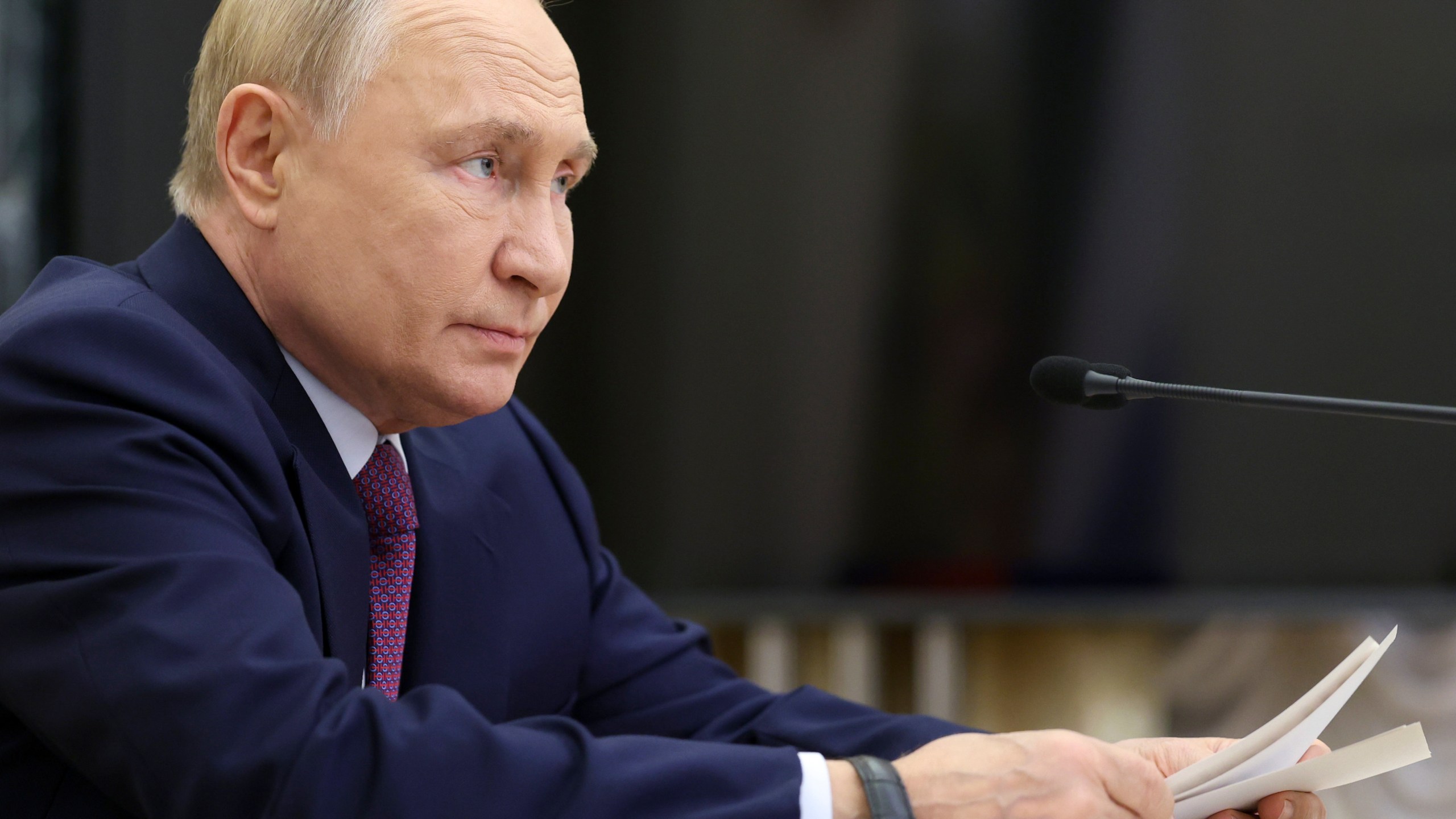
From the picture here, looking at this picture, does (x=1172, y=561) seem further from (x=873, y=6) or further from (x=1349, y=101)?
(x=873, y=6)

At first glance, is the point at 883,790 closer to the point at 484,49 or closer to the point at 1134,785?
the point at 1134,785

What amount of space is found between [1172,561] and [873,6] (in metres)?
1.23

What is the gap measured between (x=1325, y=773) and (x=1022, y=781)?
227 millimetres

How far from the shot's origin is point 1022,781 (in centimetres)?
92

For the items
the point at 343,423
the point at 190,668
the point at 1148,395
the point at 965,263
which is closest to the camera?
the point at 190,668

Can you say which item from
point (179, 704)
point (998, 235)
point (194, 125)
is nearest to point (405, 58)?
point (194, 125)

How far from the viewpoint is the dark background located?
255 cm

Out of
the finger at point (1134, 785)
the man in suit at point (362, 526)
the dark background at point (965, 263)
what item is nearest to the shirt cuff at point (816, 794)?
the man in suit at point (362, 526)

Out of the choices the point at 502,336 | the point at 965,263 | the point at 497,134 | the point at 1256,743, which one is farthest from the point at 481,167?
the point at 965,263

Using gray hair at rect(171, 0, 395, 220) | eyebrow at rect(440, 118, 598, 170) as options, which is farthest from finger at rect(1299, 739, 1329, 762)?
gray hair at rect(171, 0, 395, 220)

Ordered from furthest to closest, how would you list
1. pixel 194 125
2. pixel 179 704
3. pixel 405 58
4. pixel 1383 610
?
pixel 1383 610 → pixel 194 125 → pixel 405 58 → pixel 179 704

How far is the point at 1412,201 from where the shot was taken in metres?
2.58

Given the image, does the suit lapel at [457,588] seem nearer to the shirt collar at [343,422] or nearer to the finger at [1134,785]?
the shirt collar at [343,422]

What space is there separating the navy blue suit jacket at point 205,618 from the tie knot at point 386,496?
8 centimetres
